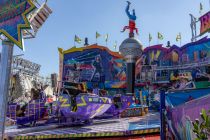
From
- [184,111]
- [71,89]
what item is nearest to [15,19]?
[71,89]

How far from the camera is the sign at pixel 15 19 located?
32.3 feet

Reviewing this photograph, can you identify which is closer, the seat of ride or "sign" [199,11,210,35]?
the seat of ride

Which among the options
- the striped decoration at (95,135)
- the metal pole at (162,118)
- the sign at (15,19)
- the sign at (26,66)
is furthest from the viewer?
the sign at (26,66)

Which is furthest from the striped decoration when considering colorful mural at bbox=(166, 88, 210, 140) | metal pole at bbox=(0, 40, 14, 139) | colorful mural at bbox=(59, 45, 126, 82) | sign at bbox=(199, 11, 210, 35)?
colorful mural at bbox=(59, 45, 126, 82)

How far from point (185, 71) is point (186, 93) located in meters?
27.9

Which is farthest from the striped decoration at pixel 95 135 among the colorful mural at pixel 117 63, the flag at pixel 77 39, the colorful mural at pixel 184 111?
the flag at pixel 77 39

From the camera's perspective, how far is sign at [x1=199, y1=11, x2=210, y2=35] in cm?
2597

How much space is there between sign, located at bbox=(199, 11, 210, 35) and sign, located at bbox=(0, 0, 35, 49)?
765 inches

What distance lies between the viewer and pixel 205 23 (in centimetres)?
2639

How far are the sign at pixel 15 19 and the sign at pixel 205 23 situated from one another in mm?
19444

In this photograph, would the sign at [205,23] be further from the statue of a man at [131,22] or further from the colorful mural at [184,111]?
the colorful mural at [184,111]

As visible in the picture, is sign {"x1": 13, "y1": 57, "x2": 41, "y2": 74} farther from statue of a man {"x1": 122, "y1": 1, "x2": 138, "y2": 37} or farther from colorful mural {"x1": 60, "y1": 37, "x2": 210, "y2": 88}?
statue of a man {"x1": 122, "y1": 1, "x2": 138, "y2": 37}

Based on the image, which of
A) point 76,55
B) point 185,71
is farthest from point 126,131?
point 76,55

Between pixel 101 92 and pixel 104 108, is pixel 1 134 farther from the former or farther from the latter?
pixel 101 92
